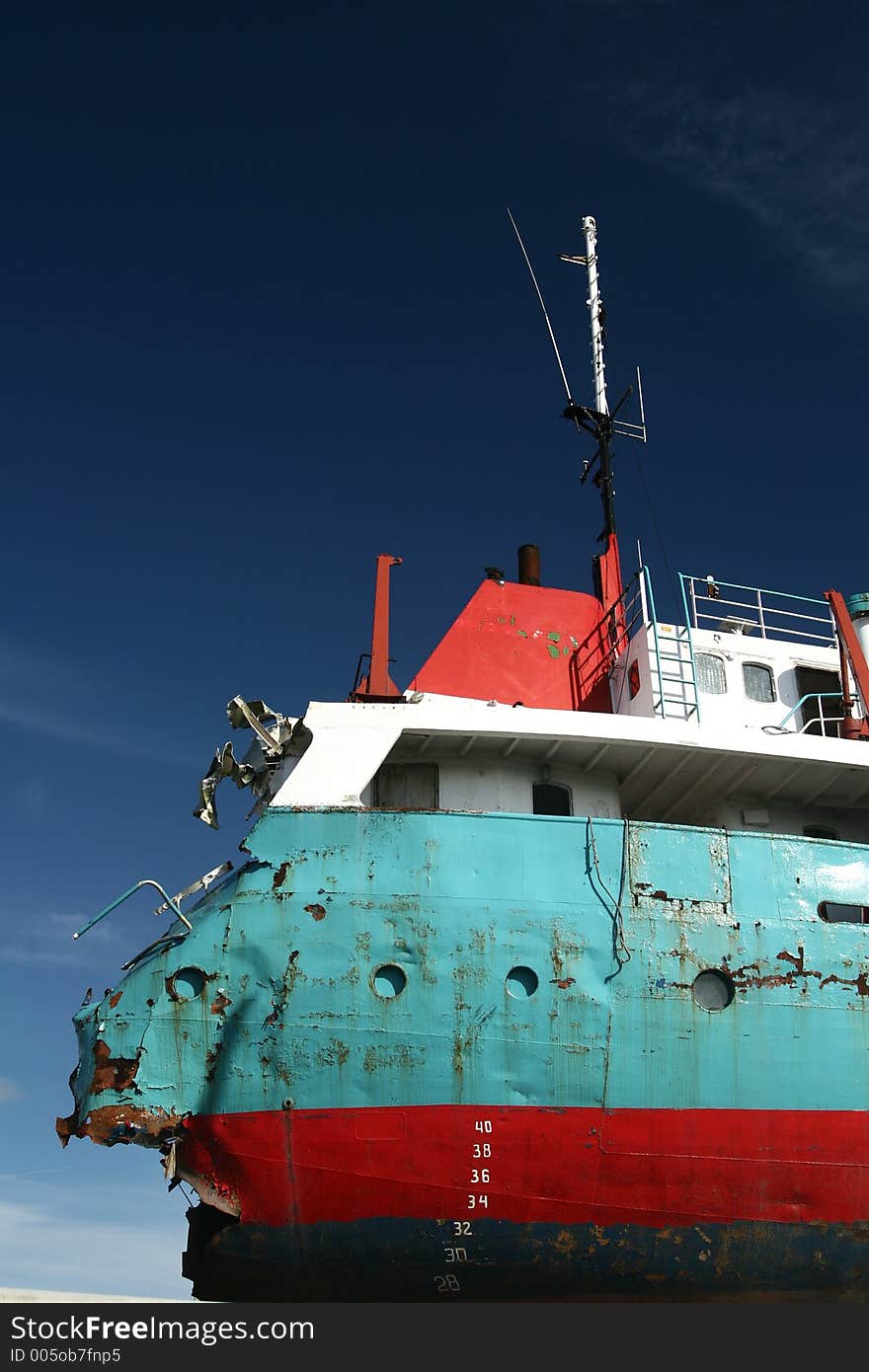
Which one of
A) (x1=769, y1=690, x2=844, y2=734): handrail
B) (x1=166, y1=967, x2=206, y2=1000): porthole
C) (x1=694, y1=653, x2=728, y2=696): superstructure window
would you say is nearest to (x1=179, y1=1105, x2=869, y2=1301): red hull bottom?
(x1=166, y1=967, x2=206, y2=1000): porthole

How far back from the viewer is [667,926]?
1322 centimetres

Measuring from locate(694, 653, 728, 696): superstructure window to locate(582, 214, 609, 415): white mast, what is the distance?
5733 mm

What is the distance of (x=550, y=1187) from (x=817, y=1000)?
3.80 meters

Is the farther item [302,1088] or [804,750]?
[804,750]

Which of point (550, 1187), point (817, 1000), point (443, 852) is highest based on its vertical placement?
point (443, 852)

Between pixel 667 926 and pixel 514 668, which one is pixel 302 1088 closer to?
pixel 667 926

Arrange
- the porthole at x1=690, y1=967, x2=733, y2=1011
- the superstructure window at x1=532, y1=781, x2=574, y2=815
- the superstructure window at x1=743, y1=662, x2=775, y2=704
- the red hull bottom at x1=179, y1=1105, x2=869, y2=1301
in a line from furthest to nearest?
the superstructure window at x1=743, y1=662, x2=775, y2=704, the superstructure window at x1=532, y1=781, x2=574, y2=815, the porthole at x1=690, y1=967, x2=733, y2=1011, the red hull bottom at x1=179, y1=1105, x2=869, y2=1301

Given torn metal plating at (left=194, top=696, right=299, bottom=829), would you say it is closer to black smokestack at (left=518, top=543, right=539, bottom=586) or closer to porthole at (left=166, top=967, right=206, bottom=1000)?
porthole at (left=166, top=967, right=206, bottom=1000)

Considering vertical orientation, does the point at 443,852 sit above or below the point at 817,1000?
above

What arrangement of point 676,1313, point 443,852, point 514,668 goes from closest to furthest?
point 676,1313 → point 443,852 → point 514,668

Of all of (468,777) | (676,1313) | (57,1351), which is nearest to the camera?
(57,1351)

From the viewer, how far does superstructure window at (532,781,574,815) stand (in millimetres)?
14898

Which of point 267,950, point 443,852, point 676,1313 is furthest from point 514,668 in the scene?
point 676,1313

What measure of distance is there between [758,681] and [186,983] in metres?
9.48
